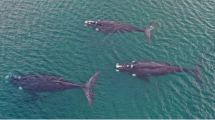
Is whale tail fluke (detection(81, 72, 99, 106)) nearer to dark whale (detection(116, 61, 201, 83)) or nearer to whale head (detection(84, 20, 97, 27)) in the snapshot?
dark whale (detection(116, 61, 201, 83))

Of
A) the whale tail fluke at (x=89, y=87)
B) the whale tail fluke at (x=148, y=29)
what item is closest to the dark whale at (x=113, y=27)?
the whale tail fluke at (x=148, y=29)

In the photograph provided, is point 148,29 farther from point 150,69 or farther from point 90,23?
point 150,69

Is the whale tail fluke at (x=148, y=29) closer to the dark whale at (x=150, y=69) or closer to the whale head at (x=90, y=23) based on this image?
the dark whale at (x=150, y=69)

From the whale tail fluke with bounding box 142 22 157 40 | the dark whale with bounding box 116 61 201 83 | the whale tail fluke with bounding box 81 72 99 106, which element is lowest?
the whale tail fluke with bounding box 81 72 99 106

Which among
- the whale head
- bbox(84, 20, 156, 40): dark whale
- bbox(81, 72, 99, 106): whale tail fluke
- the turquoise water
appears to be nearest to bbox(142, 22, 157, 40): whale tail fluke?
bbox(84, 20, 156, 40): dark whale

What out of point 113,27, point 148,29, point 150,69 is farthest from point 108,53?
point 148,29
